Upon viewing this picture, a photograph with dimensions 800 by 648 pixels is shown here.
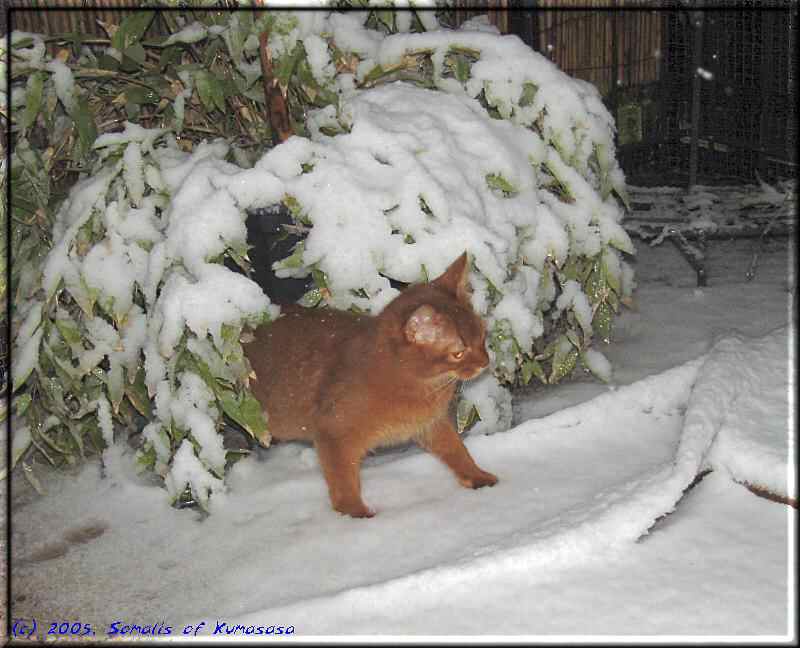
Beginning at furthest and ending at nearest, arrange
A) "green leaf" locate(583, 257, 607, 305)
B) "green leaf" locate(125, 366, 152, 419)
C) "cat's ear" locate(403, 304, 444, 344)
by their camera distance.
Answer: "green leaf" locate(583, 257, 607, 305) < "green leaf" locate(125, 366, 152, 419) < "cat's ear" locate(403, 304, 444, 344)

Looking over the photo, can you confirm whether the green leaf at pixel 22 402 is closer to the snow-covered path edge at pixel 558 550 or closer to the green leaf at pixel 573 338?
the snow-covered path edge at pixel 558 550

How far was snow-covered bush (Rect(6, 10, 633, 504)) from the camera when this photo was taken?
2070 mm

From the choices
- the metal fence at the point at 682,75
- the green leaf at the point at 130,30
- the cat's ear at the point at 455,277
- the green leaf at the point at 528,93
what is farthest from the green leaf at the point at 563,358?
the green leaf at the point at 130,30

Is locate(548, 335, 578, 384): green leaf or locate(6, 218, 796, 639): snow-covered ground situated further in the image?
locate(548, 335, 578, 384): green leaf

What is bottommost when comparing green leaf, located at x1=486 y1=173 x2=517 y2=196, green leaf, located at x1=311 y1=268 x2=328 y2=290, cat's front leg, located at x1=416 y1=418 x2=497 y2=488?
cat's front leg, located at x1=416 y1=418 x2=497 y2=488

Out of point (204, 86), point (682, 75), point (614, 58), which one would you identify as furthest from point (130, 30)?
point (682, 75)

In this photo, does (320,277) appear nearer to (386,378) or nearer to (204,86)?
(386,378)

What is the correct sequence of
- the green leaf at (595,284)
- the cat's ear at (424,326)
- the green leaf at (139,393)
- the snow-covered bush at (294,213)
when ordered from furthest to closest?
1. the green leaf at (595,284)
2. the green leaf at (139,393)
3. the snow-covered bush at (294,213)
4. the cat's ear at (424,326)

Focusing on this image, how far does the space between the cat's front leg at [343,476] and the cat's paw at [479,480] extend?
11.2 inches

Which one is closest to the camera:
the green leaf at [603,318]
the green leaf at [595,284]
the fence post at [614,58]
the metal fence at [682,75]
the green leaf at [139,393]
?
the green leaf at [139,393]

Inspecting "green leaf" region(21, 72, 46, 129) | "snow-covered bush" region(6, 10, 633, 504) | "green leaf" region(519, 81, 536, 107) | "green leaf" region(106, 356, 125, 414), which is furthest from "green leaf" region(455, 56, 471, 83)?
"green leaf" region(106, 356, 125, 414)

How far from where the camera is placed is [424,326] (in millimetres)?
1857

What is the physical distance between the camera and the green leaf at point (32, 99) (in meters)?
2.23

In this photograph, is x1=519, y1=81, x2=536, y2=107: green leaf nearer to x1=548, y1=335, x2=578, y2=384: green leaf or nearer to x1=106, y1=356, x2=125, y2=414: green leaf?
x1=548, y1=335, x2=578, y2=384: green leaf
